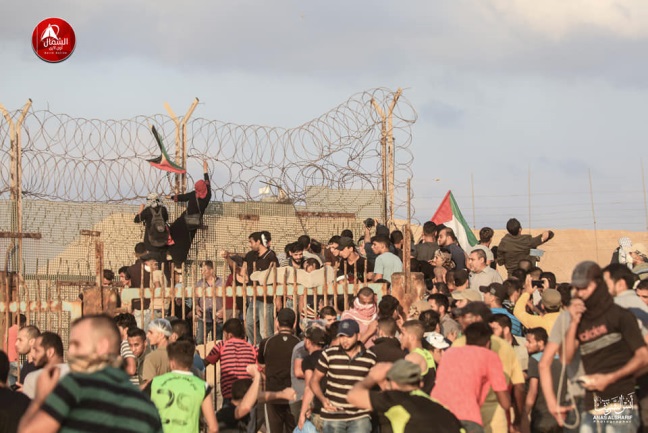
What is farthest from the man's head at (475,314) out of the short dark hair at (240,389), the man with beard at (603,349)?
the short dark hair at (240,389)

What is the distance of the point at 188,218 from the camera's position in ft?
53.5

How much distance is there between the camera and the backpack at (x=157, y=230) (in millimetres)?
15211

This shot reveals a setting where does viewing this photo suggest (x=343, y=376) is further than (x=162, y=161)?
No

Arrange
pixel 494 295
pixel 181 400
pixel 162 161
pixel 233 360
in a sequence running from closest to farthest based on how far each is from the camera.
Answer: pixel 181 400
pixel 233 360
pixel 494 295
pixel 162 161

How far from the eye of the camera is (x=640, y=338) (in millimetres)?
7004

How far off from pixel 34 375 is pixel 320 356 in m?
2.31

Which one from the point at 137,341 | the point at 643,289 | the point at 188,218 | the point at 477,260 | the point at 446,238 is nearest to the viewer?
the point at 643,289

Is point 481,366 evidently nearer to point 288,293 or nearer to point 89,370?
point 89,370

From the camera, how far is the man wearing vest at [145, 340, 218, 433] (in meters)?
7.82

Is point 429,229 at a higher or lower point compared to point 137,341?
higher

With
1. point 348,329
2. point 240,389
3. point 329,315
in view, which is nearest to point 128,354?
point 240,389

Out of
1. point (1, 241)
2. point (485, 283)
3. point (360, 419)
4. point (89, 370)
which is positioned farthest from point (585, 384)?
point (1, 241)

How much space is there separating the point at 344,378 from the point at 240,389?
1.05 m

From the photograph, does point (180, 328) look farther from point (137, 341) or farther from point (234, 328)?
point (234, 328)
